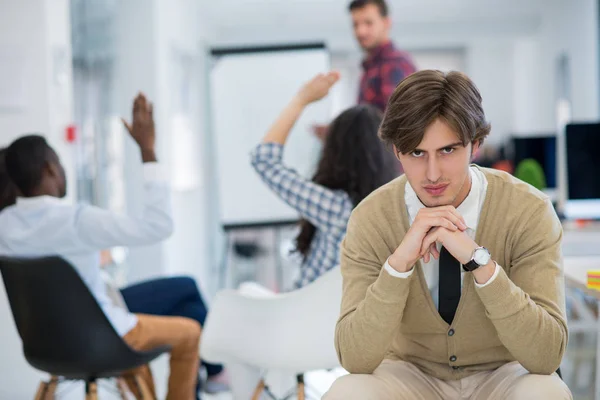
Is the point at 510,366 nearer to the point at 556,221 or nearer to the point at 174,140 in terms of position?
the point at 556,221

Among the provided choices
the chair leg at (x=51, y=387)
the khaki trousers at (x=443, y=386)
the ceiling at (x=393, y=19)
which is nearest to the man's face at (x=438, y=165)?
the khaki trousers at (x=443, y=386)

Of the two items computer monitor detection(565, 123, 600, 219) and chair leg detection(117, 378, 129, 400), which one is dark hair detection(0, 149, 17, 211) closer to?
chair leg detection(117, 378, 129, 400)

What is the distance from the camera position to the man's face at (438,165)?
5.45ft

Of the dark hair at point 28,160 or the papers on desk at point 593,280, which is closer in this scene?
the papers on desk at point 593,280

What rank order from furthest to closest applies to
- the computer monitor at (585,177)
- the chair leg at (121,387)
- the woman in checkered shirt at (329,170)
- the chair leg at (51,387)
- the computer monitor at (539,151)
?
the computer monitor at (539,151)
the computer monitor at (585,177)
the chair leg at (121,387)
the chair leg at (51,387)
the woman in checkered shirt at (329,170)

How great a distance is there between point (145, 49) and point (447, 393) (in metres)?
4.45

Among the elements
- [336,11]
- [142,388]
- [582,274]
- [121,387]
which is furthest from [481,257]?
[336,11]

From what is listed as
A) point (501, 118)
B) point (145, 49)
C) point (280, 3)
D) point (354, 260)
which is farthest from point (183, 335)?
point (501, 118)

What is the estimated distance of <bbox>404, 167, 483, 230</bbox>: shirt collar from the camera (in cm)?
177

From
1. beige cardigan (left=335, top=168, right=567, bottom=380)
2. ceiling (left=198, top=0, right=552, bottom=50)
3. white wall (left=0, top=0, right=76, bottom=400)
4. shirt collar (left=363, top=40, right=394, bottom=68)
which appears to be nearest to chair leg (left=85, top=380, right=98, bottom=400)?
white wall (left=0, top=0, right=76, bottom=400)

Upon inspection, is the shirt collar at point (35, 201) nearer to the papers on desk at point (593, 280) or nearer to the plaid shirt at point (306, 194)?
the plaid shirt at point (306, 194)

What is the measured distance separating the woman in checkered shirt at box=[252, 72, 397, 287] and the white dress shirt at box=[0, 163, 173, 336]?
387 mm

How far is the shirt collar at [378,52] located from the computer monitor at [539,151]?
2.41 metres

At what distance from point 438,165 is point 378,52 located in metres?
2.22
